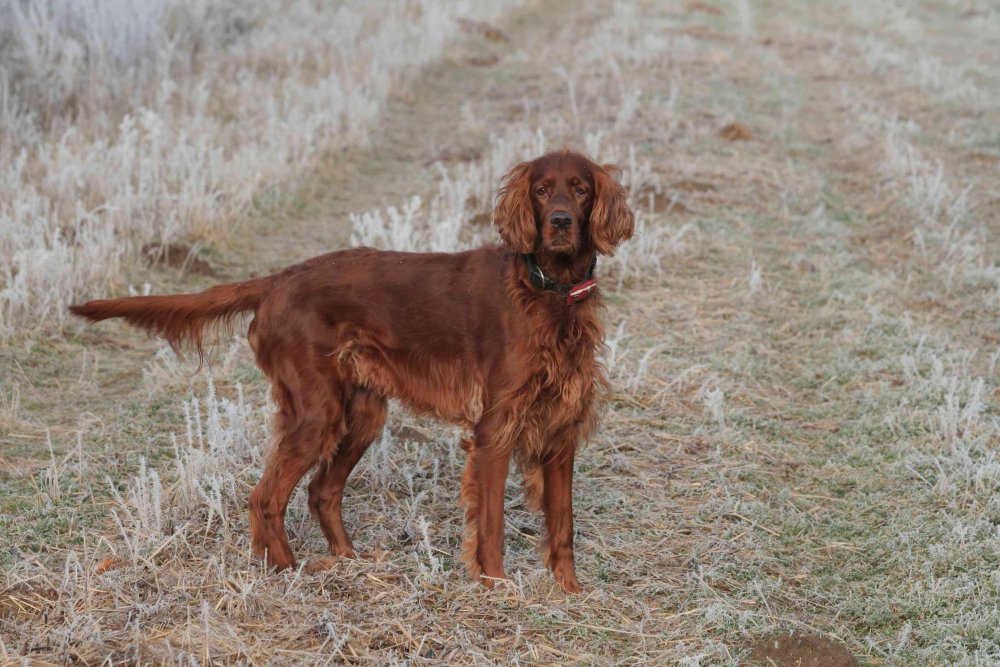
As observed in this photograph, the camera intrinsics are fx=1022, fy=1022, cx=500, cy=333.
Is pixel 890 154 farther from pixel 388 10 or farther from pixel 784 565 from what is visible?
pixel 388 10

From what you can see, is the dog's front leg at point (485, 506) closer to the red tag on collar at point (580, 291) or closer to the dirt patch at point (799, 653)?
the red tag on collar at point (580, 291)

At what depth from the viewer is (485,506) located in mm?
3240

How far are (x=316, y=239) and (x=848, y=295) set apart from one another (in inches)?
134

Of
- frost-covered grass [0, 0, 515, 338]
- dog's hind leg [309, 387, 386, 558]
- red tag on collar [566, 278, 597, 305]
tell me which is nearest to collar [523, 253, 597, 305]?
red tag on collar [566, 278, 597, 305]

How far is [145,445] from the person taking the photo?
13.4 feet

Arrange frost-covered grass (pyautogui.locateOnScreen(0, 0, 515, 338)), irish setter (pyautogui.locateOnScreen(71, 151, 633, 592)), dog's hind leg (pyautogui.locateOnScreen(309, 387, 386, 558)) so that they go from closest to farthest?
irish setter (pyautogui.locateOnScreen(71, 151, 633, 592)) < dog's hind leg (pyautogui.locateOnScreen(309, 387, 386, 558)) < frost-covered grass (pyautogui.locateOnScreen(0, 0, 515, 338))

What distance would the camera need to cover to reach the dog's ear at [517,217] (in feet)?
10.4

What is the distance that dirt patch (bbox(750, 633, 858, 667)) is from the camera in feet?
9.60

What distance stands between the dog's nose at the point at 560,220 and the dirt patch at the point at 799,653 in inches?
53.7

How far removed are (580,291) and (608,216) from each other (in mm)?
252

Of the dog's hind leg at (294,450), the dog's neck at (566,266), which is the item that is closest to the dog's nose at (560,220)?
the dog's neck at (566,266)

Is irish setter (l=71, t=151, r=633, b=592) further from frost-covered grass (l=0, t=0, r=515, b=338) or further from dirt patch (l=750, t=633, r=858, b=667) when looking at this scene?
frost-covered grass (l=0, t=0, r=515, b=338)

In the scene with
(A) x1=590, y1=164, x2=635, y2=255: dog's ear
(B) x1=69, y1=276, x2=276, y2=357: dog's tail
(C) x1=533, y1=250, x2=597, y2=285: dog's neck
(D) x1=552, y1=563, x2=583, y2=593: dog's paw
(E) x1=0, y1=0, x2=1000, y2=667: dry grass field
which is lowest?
(D) x1=552, y1=563, x2=583, y2=593: dog's paw

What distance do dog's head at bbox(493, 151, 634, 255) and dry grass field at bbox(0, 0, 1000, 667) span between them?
105cm
